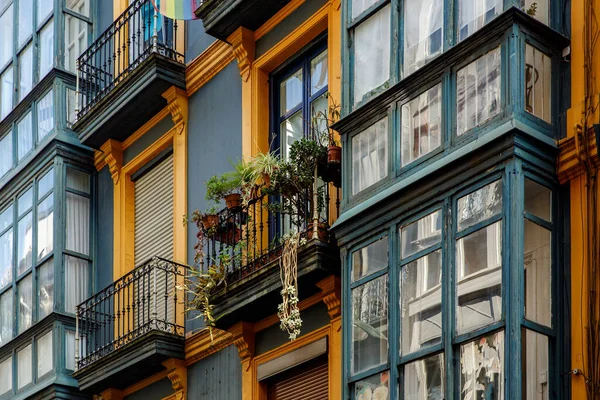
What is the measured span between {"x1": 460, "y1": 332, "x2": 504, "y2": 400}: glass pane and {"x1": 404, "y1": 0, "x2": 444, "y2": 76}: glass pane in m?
2.90

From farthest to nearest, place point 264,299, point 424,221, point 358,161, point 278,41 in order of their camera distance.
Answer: point 278,41
point 264,299
point 358,161
point 424,221

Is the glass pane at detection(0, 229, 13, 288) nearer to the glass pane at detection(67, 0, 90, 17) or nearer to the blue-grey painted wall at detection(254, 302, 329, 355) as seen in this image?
the glass pane at detection(67, 0, 90, 17)

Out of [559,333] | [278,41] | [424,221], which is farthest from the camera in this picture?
[278,41]

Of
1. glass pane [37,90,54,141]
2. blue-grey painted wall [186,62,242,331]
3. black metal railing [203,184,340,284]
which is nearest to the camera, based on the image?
black metal railing [203,184,340,284]

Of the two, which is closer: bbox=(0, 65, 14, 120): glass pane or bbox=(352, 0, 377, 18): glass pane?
bbox=(352, 0, 377, 18): glass pane

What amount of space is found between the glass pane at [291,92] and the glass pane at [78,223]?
4251mm

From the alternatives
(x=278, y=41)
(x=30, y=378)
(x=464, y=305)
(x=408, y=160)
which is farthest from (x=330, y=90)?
(x=30, y=378)

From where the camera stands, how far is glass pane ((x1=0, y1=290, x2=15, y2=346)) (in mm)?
21203

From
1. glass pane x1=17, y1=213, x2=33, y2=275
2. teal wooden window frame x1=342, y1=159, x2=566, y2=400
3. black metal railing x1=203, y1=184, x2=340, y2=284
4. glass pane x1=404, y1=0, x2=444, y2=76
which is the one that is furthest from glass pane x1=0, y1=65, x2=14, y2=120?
teal wooden window frame x1=342, y1=159, x2=566, y2=400

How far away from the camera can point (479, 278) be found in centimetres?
1277

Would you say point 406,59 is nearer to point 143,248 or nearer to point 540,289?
point 540,289

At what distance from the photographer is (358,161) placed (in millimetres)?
14758

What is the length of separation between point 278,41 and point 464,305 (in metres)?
5.81

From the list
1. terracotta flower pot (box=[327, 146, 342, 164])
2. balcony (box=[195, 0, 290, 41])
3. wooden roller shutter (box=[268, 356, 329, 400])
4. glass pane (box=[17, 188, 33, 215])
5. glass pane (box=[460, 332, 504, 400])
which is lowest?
glass pane (box=[460, 332, 504, 400])
